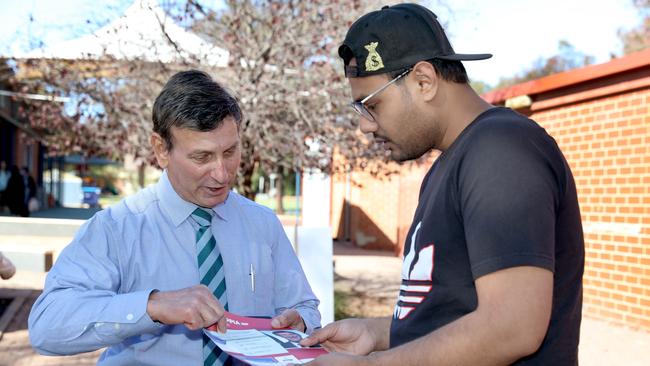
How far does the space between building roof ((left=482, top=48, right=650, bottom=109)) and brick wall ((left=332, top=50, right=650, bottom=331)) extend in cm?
1

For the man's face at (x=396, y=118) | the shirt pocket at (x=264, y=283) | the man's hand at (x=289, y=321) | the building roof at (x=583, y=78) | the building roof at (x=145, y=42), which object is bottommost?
the man's hand at (x=289, y=321)

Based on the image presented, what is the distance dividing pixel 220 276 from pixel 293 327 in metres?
0.35

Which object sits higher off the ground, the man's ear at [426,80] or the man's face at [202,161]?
the man's ear at [426,80]

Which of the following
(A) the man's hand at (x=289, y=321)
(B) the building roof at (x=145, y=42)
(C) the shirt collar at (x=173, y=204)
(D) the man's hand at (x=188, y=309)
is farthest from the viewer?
(B) the building roof at (x=145, y=42)

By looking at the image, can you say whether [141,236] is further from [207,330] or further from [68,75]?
[68,75]

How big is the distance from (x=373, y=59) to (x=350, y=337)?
0.99 metres

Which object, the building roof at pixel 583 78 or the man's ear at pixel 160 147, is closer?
the man's ear at pixel 160 147

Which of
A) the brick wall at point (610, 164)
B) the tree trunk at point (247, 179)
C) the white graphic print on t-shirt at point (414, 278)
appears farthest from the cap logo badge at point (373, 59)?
the tree trunk at point (247, 179)

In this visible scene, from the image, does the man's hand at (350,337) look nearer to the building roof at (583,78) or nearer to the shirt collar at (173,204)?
the shirt collar at (173,204)

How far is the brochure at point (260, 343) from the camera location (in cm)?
205

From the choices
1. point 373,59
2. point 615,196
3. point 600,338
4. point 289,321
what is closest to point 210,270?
point 289,321

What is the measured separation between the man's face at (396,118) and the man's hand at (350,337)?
67cm

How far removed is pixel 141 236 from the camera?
2.54 metres

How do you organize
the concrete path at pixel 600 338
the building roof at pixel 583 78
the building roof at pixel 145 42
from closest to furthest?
the concrete path at pixel 600 338, the building roof at pixel 583 78, the building roof at pixel 145 42
